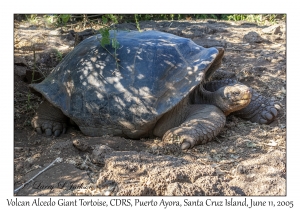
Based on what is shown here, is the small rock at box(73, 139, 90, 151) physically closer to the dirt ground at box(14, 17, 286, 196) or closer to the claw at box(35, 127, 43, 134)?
the dirt ground at box(14, 17, 286, 196)

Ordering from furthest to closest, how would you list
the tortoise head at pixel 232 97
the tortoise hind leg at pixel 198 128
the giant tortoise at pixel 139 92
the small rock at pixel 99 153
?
the tortoise head at pixel 232 97, the giant tortoise at pixel 139 92, the tortoise hind leg at pixel 198 128, the small rock at pixel 99 153

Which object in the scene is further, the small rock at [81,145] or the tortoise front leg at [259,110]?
the tortoise front leg at [259,110]

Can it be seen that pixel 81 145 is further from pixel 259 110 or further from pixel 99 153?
pixel 259 110

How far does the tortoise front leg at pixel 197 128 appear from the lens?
4.29 metres

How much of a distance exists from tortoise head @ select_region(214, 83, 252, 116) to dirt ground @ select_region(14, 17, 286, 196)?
281mm

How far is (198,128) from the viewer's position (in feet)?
14.5

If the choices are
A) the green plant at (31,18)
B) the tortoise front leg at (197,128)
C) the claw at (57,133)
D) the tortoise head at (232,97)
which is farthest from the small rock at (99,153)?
the green plant at (31,18)

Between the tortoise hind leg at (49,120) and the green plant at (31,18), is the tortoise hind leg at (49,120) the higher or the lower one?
the lower one

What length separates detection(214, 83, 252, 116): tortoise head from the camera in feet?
15.8

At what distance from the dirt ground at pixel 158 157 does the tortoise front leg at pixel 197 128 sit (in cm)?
11

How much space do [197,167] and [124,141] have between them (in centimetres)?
128

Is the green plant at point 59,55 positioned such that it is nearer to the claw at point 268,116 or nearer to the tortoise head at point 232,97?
the tortoise head at point 232,97

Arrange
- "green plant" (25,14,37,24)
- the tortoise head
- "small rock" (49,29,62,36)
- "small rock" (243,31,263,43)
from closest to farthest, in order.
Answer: the tortoise head, "small rock" (243,31,263,43), "small rock" (49,29,62,36), "green plant" (25,14,37,24)

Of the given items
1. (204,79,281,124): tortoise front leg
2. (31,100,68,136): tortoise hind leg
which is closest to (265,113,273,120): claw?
(204,79,281,124): tortoise front leg
